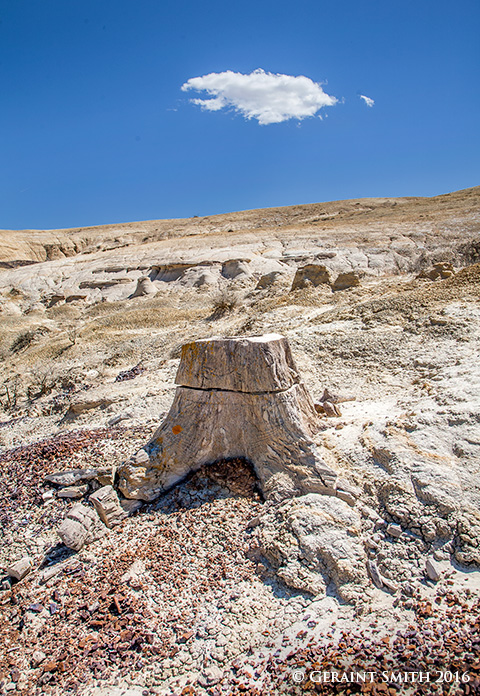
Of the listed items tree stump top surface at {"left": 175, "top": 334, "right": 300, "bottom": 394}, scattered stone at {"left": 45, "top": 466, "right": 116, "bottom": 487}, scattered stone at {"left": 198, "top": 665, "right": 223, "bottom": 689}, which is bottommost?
scattered stone at {"left": 198, "top": 665, "right": 223, "bottom": 689}

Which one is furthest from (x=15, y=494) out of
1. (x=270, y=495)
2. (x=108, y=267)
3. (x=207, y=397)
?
(x=108, y=267)

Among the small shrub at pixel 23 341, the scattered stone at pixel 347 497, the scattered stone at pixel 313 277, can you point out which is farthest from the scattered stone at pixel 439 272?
the small shrub at pixel 23 341

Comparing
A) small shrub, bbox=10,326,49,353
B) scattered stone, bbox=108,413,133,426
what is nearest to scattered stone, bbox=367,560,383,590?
scattered stone, bbox=108,413,133,426

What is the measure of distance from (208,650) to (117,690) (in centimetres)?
64

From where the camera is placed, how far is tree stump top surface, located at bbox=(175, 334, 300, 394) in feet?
14.2

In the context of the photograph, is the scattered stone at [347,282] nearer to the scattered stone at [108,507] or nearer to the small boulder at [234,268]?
the small boulder at [234,268]

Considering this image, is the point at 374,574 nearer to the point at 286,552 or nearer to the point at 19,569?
the point at 286,552

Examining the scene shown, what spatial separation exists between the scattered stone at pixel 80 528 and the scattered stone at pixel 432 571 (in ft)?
10.0

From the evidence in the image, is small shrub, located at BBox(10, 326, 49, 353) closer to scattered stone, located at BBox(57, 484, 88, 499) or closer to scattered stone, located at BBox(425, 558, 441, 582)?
scattered stone, located at BBox(57, 484, 88, 499)

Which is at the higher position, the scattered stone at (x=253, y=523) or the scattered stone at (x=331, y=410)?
the scattered stone at (x=331, y=410)

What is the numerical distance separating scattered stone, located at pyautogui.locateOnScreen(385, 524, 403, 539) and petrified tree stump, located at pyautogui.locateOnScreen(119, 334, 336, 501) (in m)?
1.01

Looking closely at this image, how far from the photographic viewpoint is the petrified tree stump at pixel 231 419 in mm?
4219

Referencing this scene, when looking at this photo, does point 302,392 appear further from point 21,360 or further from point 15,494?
point 21,360

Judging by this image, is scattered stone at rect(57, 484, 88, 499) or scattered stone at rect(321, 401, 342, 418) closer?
scattered stone at rect(57, 484, 88, 499)
